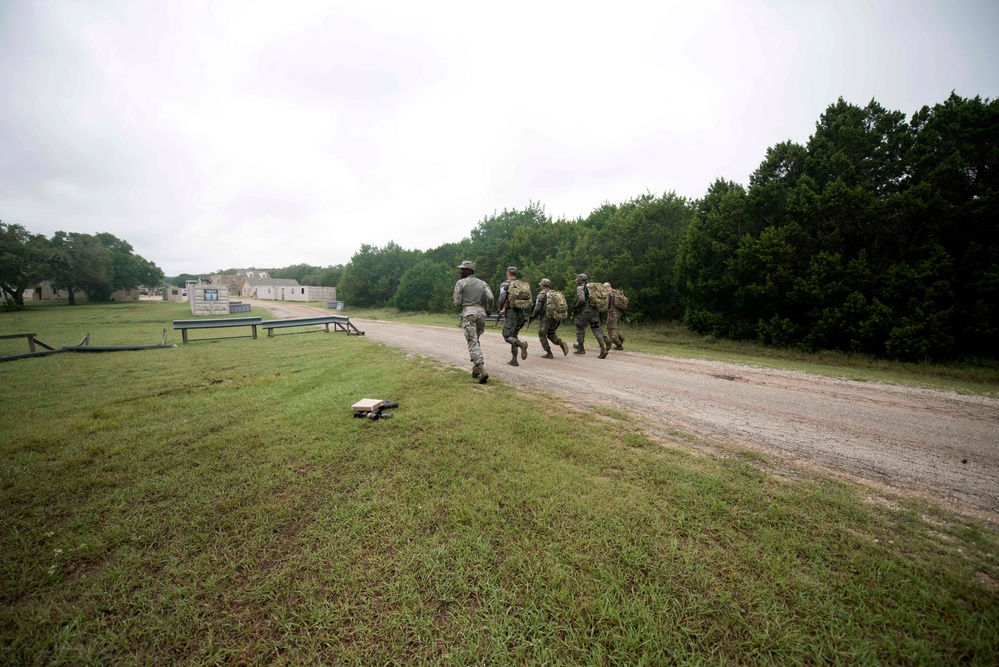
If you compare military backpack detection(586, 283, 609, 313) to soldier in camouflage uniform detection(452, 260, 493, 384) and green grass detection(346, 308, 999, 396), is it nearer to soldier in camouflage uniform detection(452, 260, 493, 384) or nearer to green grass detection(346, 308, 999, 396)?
green grass detection(346, 308, 999, 396)

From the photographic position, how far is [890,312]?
Result: 33.2ft

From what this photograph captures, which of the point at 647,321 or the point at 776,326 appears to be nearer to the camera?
the point at 776,326

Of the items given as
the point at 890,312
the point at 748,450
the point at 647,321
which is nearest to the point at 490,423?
the point at 748,450

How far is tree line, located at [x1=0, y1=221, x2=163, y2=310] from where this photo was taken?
3809cm

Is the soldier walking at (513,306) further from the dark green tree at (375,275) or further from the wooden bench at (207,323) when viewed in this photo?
the dark green tree at (375,275)

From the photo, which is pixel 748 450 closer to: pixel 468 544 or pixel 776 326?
pixel 468 544

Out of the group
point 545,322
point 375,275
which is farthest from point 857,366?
point 375,275

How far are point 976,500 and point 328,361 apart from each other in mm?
10066

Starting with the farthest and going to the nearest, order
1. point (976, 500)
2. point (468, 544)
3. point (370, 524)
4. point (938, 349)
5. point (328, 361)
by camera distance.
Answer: point (938, 349), point (328, 361), point (976, 500), point (370, 524), point (468, 544)

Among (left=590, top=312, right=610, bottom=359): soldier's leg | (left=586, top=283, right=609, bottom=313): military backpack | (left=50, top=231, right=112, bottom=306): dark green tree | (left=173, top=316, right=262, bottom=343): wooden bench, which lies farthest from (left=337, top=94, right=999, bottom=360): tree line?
(left=50, top=231, right=112, bottom=306): dark green tree

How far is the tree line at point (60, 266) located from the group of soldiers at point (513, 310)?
55.8 m

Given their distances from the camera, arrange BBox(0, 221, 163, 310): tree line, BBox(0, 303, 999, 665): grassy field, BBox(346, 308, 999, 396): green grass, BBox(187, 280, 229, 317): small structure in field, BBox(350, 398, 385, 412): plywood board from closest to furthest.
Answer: BBox(0, 303, 999, 665): grassy field
BBox(350, 398, 385, 412): plywood board
BBox(346, 308, 999, 396): green grass
BBox(187, 280, 229, 317): small structure in field
BBox(0, 221, 163, 310): tree line

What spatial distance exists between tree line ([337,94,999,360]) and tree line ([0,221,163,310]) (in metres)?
60.0

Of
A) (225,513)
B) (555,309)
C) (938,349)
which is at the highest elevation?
(555,309)
